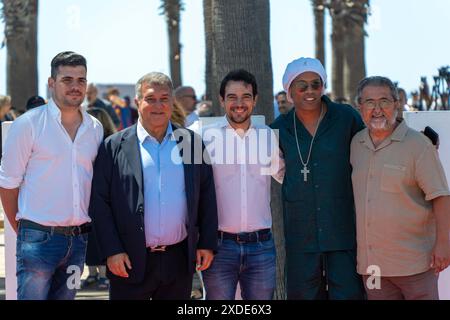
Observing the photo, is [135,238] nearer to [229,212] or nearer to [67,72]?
[229,212]

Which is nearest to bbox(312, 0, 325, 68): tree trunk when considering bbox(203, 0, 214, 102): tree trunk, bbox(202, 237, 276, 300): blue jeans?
bbox(203, 0, 214, 102): tree trunk

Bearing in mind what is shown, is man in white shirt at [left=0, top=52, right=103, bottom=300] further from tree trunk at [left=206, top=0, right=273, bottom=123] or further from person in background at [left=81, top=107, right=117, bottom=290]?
tree trunk at [left=206, top=0, right=273, bottom=123]

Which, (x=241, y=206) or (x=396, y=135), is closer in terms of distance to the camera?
(x=396, y=135)

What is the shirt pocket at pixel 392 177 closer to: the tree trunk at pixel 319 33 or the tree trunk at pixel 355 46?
the tree trunk at pixel 355 46

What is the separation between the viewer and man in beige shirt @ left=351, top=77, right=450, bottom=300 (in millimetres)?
4945

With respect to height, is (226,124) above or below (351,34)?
below

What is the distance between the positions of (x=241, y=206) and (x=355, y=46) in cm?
1367

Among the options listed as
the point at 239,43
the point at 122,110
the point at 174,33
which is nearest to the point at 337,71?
the point at 174,33

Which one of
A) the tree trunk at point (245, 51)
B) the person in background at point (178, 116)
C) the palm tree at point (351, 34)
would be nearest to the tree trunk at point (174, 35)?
the palm tree at point (351, 34)

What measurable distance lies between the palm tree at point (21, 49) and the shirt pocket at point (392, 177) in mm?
12350

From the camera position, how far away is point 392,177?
4.95 m

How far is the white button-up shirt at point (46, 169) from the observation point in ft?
16.4

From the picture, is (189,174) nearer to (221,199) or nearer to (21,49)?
(221,199)

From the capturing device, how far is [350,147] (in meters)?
5.27
